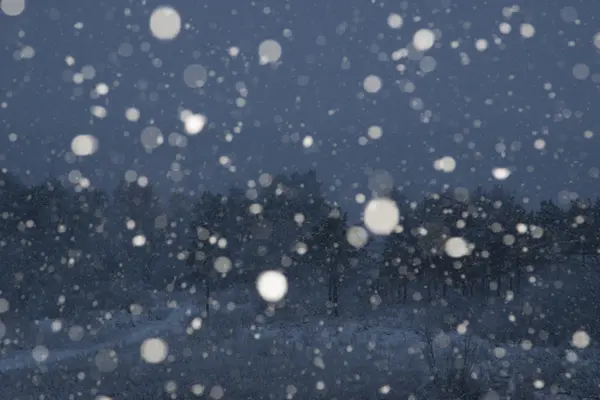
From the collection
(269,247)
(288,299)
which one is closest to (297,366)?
(288,299)

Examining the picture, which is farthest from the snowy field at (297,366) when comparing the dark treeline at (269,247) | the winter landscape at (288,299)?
the dark treeline at (269,247)

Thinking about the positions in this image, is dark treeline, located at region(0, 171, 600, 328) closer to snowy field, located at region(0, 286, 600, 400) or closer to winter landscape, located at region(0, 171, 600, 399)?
winter landscape, located at region(0, 171, 600, 399)

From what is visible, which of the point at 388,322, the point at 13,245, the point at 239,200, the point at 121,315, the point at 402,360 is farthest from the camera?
the point at 239,200

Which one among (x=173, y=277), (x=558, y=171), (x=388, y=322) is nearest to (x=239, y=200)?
(x=173, y=277)

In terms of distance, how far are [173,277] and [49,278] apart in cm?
1316

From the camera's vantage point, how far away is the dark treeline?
41.8 m

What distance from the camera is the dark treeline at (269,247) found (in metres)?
41.8

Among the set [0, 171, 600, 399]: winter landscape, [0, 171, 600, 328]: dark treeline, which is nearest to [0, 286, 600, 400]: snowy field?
[0, 171, 600, 399]: winter landscape

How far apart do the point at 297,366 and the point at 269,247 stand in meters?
33.1

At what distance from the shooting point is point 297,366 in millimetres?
20453

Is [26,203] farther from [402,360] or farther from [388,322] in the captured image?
[402,360]

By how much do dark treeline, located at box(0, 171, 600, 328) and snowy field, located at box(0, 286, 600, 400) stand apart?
941 centimetres

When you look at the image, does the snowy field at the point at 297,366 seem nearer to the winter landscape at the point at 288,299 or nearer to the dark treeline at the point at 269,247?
the winter landscape at the point at 288,299

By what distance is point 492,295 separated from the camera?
46.0 m
